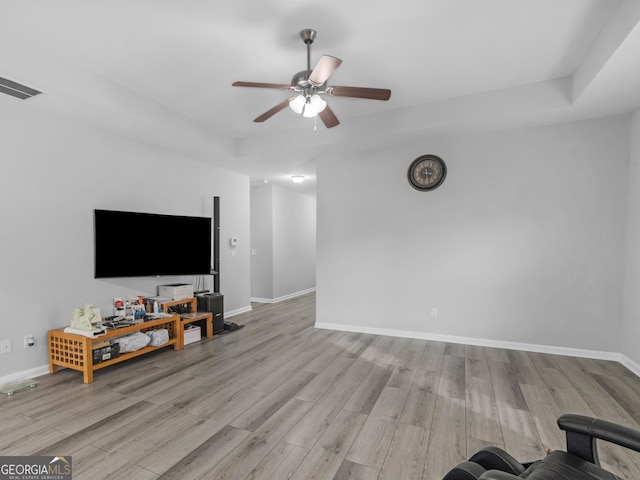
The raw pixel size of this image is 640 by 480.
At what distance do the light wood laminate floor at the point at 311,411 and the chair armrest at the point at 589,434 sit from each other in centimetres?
80

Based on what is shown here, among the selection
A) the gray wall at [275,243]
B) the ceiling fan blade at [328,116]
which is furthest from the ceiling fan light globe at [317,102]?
the gray wall at [275,243]

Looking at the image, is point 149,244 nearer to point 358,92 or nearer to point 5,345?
point 5,345

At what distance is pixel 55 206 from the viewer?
321 cm

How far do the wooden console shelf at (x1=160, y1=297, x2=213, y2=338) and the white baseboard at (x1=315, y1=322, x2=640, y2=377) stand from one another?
1.55 m

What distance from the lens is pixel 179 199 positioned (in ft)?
15.0

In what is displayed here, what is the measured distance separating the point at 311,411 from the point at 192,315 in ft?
7.88

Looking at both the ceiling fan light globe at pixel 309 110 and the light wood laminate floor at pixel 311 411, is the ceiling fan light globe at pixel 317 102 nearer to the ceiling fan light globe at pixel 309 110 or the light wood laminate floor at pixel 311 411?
the ceiling fan light globe at pixel 309 110

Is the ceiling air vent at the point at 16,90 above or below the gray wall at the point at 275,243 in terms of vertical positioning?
above

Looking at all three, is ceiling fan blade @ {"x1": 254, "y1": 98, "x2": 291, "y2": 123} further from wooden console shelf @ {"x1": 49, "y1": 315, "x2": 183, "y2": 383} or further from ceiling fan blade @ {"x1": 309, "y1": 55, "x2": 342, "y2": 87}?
wooden console shelf @ {"x1": 49, "y1": 315, "x2": 183, "y2": 383}

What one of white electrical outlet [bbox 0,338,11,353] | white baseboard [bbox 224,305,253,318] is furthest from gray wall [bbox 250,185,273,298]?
white electrical outlet [bbox 0,338,11,353]

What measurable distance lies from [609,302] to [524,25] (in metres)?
3.01

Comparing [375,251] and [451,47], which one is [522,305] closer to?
[375,251]

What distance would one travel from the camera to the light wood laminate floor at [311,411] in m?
1.87

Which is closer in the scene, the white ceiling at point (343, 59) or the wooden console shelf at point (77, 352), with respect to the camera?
the white ceiling at point (343, 59)
